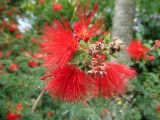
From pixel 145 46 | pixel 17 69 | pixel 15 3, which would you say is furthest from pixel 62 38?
pixel 15 3

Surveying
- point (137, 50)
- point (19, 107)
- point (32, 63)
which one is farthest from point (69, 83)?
point (32, 63)

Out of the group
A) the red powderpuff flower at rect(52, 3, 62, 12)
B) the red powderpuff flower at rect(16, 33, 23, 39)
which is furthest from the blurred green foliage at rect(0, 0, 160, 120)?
the red powderpuff flower at rect(52, 3, 62, 12)

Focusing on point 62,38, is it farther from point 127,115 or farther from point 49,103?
point 49,103

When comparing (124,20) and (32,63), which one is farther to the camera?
(32,63)

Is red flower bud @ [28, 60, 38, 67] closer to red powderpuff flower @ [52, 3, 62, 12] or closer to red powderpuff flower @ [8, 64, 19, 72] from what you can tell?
red powderpuff flower @ [8, 64, 19, 72]

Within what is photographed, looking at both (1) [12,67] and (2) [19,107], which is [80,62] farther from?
(1) [12,67]

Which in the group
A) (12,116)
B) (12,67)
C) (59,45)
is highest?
(59,45)

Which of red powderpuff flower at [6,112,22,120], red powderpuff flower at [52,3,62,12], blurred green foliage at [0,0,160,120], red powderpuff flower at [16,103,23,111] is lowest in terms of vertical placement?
red powderpuff flower at [6,112,22,120]
